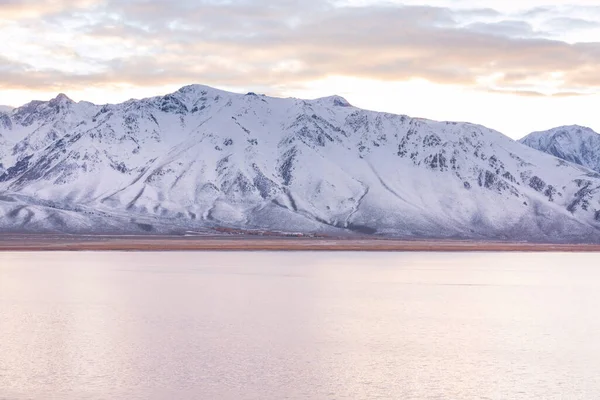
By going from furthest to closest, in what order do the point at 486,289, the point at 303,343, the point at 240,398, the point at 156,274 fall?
the point at 156,274 < the point at 486,289 < the point at 303,343 < the point at 240,398

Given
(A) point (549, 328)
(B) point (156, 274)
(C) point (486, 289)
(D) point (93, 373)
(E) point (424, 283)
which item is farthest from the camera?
(B) point (156, 274)

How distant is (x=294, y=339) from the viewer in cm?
5581

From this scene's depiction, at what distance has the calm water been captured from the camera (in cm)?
4166

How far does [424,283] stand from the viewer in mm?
104625

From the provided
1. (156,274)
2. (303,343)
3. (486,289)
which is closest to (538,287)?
(486,289)

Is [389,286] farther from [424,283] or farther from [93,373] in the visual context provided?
[93,373]

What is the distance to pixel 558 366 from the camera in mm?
47375

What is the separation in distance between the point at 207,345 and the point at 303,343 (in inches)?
235

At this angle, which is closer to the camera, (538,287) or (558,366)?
(558,366)

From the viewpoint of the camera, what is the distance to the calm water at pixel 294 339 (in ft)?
137

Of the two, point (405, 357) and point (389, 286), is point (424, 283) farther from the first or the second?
point (405, 357)

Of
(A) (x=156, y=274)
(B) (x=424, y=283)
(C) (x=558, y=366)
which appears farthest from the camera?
(A) (x=156, y=274)

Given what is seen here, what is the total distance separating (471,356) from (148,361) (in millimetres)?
18393

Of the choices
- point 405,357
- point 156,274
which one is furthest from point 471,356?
point 156,274
